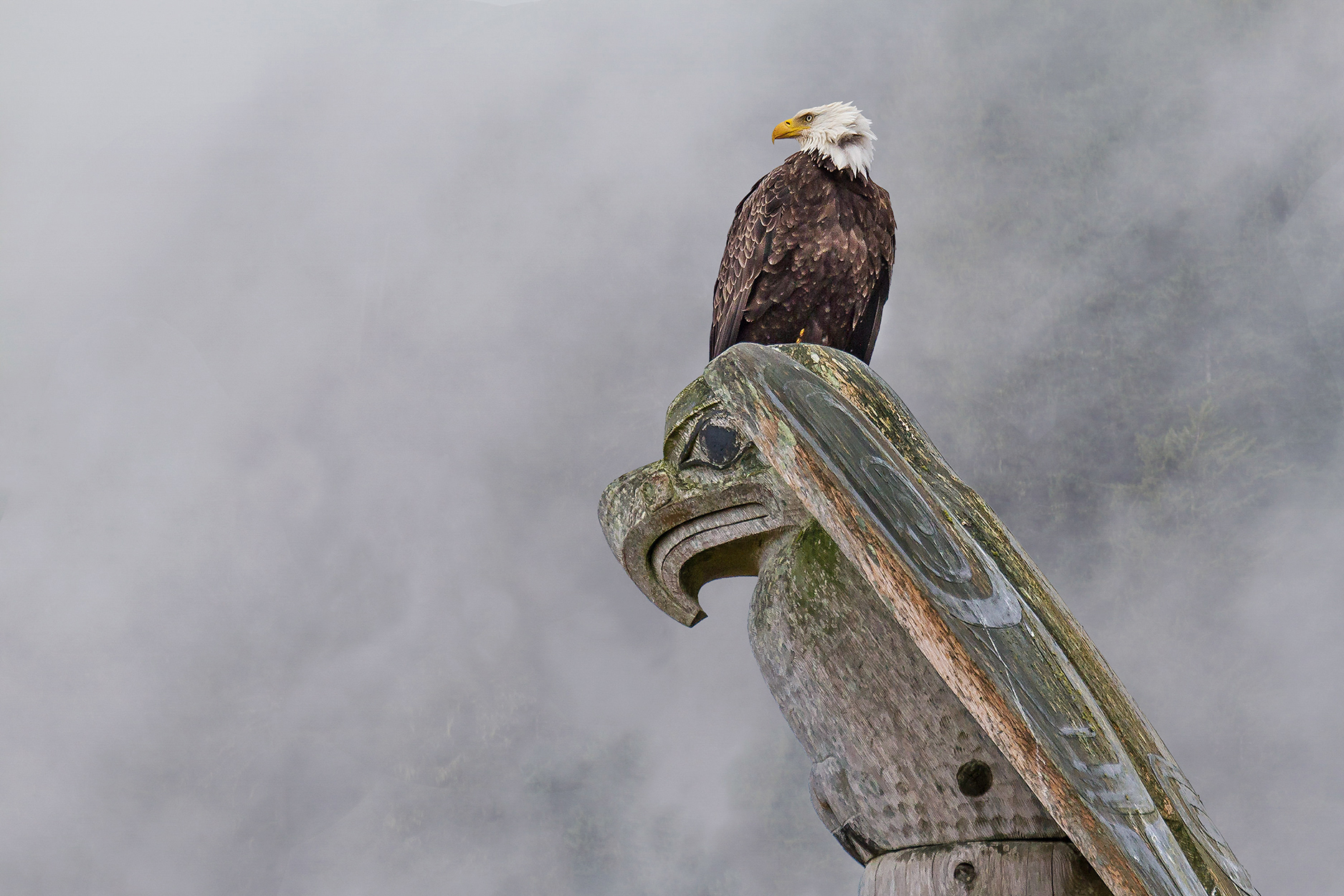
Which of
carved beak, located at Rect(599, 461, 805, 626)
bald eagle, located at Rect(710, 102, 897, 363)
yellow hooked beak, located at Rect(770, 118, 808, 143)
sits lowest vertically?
carved beak, located at Rect(599, 461, 805, 626)

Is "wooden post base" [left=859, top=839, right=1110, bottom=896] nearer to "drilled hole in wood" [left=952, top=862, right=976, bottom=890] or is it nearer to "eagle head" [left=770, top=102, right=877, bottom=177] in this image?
"drilled hole in wood" [left=952, top=862, right=976, bottom=890]

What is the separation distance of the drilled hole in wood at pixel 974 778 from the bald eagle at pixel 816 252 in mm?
1199

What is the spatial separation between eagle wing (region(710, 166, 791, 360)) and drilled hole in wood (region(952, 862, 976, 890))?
1.33m

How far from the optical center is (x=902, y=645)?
1.17 metres

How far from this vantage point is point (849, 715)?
3.93ft

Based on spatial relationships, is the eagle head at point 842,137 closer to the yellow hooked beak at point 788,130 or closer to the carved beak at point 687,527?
the yellow hooked beak at point 788,130

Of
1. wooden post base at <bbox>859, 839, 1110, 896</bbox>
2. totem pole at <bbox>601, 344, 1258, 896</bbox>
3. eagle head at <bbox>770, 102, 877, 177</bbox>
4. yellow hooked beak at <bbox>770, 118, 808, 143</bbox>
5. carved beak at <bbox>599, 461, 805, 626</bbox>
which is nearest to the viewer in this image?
totem pole at <bbox>601, 344, 1258, 896</bbox>

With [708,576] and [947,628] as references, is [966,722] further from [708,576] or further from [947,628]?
[708,576]

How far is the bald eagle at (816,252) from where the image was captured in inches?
85.1

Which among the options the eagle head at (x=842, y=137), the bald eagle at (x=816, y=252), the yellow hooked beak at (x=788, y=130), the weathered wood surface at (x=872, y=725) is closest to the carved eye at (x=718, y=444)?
the weathered wood surface at (x=872, y=725)

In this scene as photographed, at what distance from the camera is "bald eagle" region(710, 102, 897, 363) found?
2.16m

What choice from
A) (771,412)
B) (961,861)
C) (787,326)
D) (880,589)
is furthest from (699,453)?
(787,326)

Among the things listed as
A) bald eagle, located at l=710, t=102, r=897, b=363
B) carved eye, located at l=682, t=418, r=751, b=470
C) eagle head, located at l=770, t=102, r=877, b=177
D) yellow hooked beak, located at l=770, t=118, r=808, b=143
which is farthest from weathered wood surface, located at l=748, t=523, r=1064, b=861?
yellow hooked beak, located at l=770, t=118, r=808, b=143

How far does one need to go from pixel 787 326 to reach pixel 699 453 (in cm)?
90
